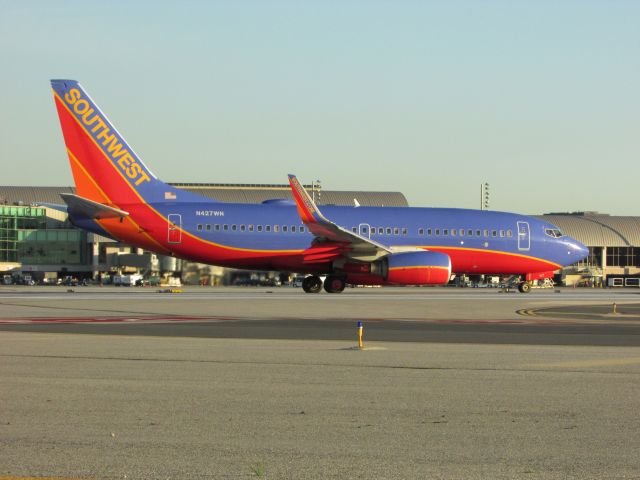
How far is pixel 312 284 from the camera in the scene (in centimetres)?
4559

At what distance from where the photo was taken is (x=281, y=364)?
15.8 m

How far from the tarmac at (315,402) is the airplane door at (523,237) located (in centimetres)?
2334

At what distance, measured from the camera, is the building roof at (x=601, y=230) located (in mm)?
98312

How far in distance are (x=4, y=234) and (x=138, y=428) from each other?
87.4 meters

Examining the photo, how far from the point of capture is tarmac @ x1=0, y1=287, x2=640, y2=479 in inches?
339

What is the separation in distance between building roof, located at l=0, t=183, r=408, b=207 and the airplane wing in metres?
53.3

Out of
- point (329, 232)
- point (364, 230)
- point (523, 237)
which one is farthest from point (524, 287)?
point (329, 232)

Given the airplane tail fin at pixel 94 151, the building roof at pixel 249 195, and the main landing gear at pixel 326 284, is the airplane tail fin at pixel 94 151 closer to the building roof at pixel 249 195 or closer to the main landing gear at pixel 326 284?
the main landing gear at pixel 326 284

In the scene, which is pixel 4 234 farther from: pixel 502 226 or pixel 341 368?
pixel 341 368

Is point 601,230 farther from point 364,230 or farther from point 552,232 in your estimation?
point 364,230

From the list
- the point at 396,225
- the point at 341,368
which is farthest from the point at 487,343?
the point at 396,225

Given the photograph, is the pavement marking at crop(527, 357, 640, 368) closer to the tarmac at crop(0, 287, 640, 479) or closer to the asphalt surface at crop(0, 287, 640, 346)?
the tarmac at crop(0, 287, 640, 479)

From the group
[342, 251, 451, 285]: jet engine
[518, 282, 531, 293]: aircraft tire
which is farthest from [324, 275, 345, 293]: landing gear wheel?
[518, 282, 531, 293]: aircraft tire

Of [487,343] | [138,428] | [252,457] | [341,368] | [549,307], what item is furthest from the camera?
[549,307]
